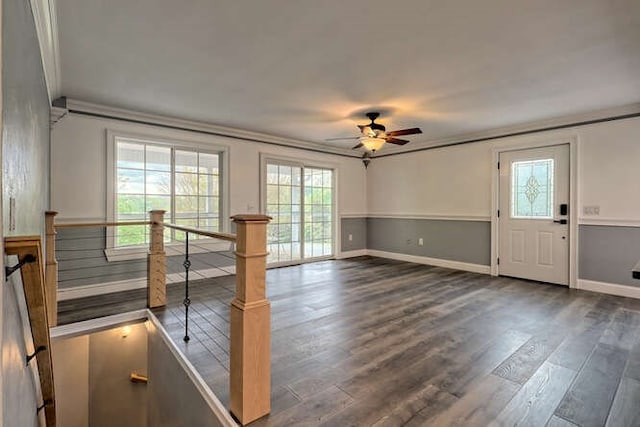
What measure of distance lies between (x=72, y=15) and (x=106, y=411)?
14.5 ft

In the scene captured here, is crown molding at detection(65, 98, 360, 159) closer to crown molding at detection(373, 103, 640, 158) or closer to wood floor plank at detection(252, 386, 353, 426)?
crown molding at detection(373, 103, 640, 158)

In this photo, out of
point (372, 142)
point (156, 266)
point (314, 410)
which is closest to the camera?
point (314, 410)

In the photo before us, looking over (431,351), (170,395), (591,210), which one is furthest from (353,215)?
(170,395)

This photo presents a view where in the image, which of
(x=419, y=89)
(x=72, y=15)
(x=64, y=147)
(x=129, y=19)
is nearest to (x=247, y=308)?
(x=129, y=19)

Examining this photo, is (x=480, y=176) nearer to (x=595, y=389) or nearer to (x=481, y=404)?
(x=595, y=389)

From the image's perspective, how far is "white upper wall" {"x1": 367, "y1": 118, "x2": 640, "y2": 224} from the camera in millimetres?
4043

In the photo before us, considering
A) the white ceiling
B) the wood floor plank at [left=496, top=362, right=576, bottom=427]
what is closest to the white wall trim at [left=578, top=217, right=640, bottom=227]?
the white ceiling

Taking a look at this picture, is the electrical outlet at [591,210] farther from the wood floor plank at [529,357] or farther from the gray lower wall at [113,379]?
the gray lower wall at [113,379]

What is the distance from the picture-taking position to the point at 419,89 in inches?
135

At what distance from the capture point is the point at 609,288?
417 cm

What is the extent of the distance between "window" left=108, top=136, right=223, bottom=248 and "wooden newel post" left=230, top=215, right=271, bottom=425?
3.21 m

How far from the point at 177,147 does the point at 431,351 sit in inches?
164

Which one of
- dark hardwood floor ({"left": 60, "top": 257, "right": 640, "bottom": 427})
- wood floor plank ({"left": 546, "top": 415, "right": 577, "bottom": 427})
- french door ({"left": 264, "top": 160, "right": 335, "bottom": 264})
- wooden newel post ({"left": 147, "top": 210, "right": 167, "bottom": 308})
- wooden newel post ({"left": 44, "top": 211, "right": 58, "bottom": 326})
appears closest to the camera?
wood floor plank ({"left": 546, "top": 415, "right": 577, "bottom": 427})

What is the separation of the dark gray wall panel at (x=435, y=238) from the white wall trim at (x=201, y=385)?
480 cm
